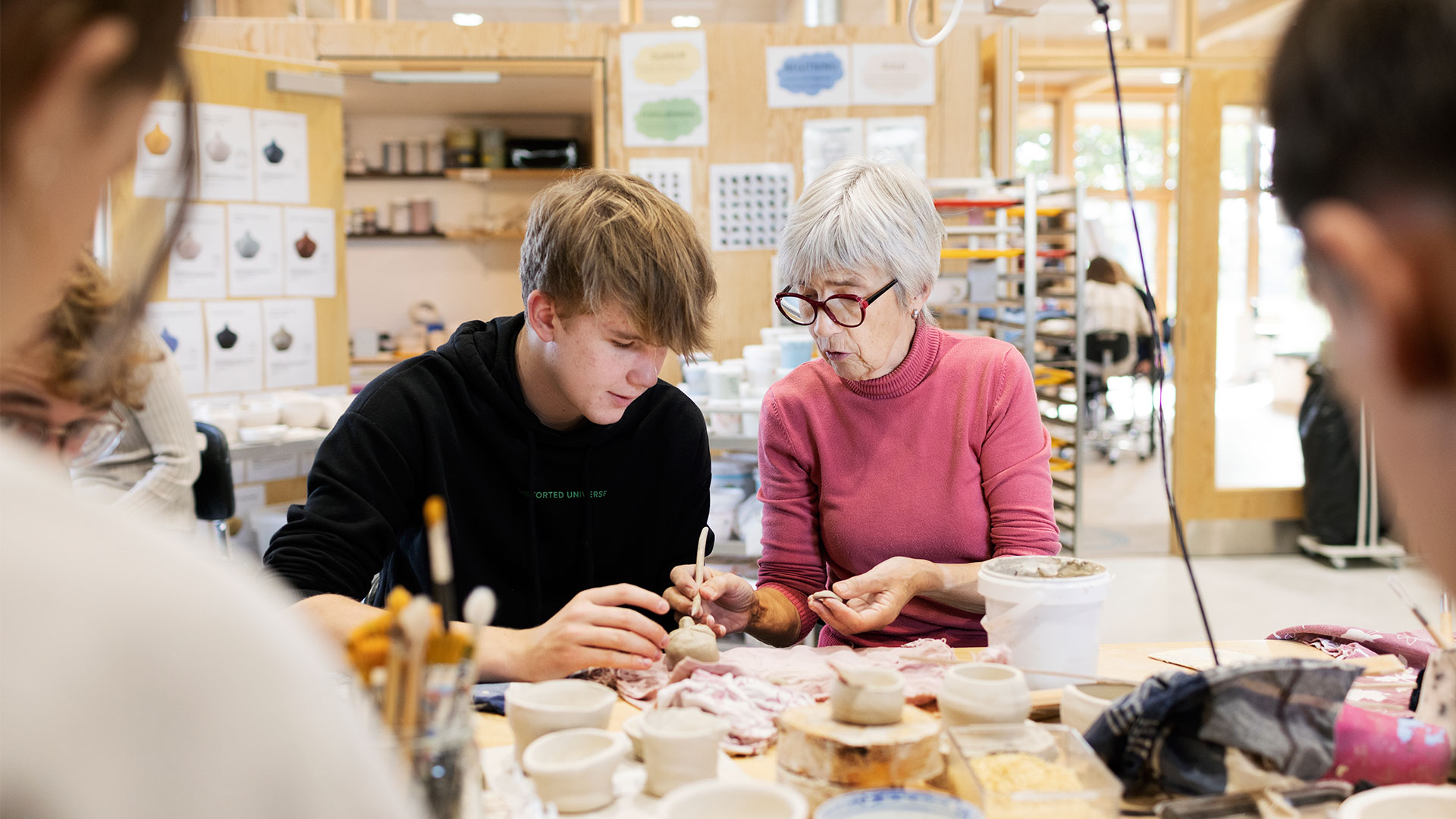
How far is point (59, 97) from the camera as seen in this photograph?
1.59 feet

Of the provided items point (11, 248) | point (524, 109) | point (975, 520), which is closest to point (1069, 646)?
point (975, 520)

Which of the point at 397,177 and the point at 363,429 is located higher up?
the point at 397,177

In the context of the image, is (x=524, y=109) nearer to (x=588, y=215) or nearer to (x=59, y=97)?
(x=588, y=215)

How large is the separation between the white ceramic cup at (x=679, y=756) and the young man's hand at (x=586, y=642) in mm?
279

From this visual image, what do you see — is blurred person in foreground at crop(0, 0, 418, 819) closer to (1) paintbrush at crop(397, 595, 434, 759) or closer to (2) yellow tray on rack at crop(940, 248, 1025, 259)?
(1) paintbrush at crop(397, 595, 434, 759)

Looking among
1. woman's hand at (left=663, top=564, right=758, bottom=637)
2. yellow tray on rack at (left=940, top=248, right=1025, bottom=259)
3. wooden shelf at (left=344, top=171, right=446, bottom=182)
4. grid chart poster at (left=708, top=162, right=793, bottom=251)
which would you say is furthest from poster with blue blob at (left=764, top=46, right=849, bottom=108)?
wooden shelf at (left=344, top=171, right=446, bottom=182)

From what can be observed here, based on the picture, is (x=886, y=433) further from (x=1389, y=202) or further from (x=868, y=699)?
(x=1389, y=202)

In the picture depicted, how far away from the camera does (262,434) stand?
3867 mm

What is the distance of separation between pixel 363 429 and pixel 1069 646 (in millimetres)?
1131

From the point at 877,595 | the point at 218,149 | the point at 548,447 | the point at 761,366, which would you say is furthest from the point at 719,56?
the point at 877,595

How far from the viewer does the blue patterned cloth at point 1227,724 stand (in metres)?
1.06

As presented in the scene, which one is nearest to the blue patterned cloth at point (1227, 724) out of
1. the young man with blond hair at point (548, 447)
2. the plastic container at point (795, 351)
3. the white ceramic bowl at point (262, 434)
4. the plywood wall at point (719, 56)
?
the young man with blond hair at point (548, 447)

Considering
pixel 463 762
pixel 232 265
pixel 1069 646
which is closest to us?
pixel 463 762

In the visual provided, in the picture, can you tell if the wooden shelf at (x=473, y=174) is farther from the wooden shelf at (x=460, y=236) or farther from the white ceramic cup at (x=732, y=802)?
the white ceramic cup at (x=732, y=802)
